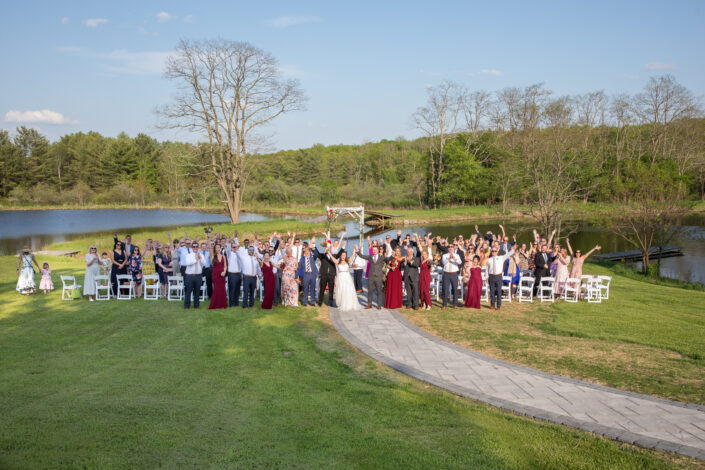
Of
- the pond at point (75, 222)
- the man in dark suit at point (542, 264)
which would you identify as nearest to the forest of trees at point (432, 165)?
the pond at point (75, 222)

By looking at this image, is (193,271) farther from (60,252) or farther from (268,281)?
(60,252)

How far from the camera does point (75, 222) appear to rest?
5016cm

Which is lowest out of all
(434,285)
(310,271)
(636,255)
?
(636,255)

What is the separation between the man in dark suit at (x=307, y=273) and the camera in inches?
494

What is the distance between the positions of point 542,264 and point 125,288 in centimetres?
1238

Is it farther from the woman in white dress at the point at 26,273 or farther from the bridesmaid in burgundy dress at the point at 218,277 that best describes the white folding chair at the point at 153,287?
the woman in white dress at the point at 26,273

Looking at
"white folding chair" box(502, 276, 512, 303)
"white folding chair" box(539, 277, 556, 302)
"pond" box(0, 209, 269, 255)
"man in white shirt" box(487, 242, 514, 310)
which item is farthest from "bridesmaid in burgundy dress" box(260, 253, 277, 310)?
"pond" box(0, 209, 269, 255)

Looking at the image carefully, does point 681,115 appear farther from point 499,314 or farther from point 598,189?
point 499,314

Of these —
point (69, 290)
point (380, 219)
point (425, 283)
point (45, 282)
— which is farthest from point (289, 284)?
point (380, 219)

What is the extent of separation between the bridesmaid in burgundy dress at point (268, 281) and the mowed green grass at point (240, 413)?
2.31 metres

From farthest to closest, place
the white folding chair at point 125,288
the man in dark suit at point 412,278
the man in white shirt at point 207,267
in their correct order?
the white folding chair at point 125,288
the man in white shirt at point 207,267
the man in dark suit at point 412,278

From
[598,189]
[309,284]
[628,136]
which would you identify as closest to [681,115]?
[628,136]

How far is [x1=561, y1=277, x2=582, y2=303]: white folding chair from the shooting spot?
13.4 meters

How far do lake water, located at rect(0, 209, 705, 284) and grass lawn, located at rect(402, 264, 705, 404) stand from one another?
40.2 ft
